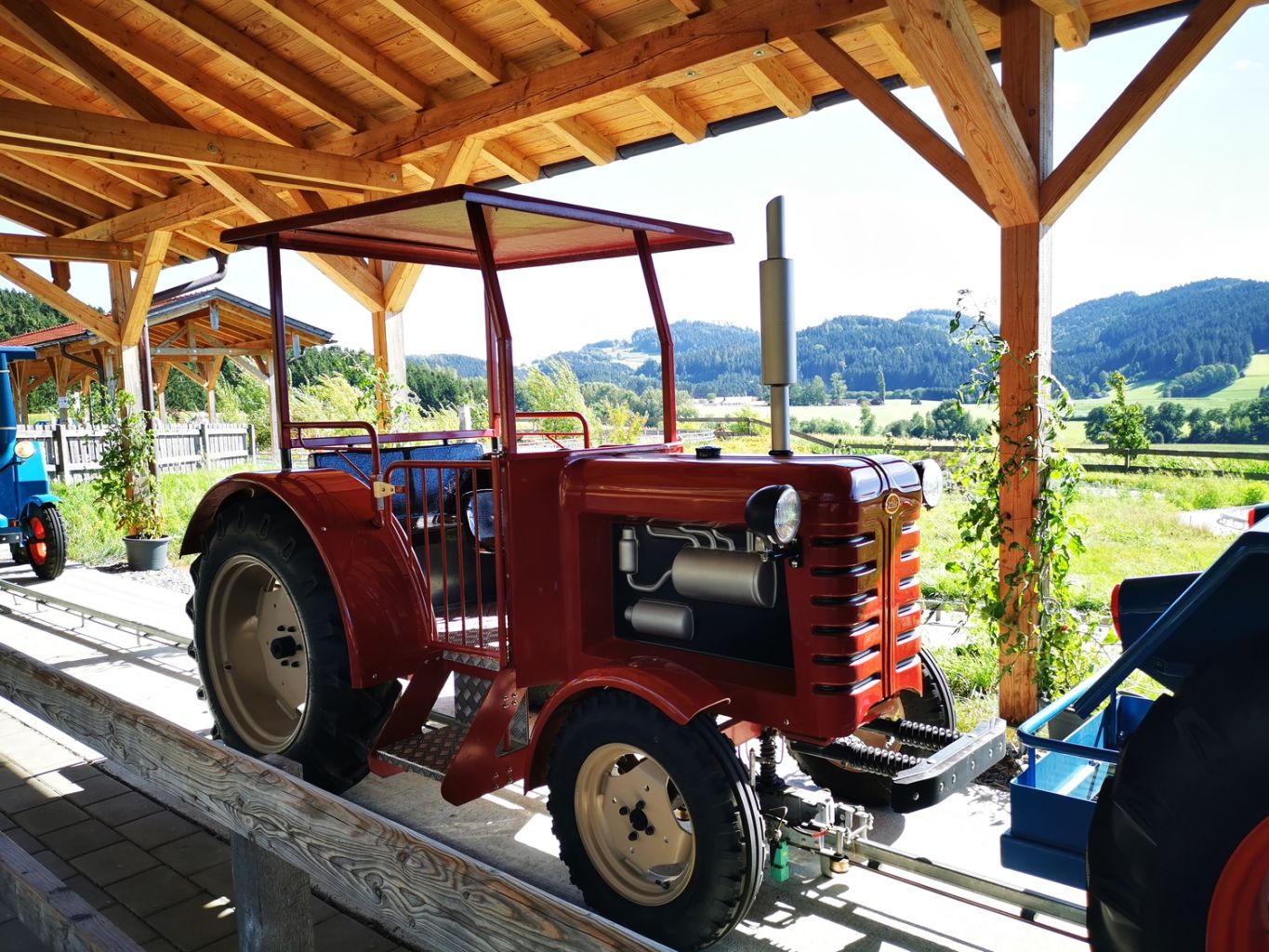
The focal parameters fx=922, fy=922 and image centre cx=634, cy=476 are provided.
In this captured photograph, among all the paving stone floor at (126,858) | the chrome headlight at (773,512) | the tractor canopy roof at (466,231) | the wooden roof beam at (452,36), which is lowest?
the paving stone floor at (126,858)

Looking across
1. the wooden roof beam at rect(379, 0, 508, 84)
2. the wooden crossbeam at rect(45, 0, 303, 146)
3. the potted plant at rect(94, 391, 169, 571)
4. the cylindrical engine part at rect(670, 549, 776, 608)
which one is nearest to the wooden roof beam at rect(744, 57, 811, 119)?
the wooden roof beam at rect(379, 0, 508, 84)

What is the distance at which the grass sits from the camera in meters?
8.44

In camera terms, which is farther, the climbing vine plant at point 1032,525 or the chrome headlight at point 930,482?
the climbing vine plant at point 1032,525

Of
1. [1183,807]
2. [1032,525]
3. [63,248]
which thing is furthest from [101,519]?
[1183,807]

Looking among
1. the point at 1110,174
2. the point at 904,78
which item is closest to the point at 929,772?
the point at 1110,174

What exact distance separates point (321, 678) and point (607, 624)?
3.35 feet

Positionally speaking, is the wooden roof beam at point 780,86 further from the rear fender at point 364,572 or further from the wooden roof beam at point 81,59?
the wooden roof beam at point 81,59

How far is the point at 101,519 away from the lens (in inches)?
358

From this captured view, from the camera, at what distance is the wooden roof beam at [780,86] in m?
4.52

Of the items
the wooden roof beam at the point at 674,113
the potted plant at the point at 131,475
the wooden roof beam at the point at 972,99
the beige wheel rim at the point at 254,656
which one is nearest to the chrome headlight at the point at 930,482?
the wooden roof beam at the point at 972,99

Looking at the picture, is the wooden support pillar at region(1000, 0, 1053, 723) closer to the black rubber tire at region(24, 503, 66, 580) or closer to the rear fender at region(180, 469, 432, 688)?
the rear fender at region(180, 469, 432, 688)

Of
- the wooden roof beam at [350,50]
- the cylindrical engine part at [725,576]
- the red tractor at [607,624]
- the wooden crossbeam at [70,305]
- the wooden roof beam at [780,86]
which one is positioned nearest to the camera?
the red tractor at [607,624]

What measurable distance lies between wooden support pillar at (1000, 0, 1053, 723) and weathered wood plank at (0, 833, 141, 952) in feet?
9.89

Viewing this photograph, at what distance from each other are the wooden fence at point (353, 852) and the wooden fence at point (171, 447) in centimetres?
1206
